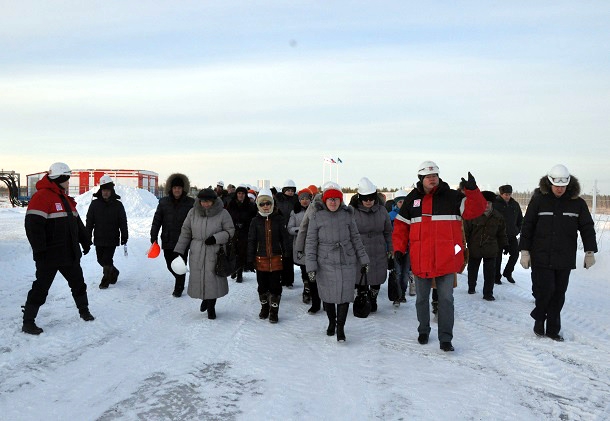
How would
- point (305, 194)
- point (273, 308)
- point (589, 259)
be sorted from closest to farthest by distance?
point (589, 259) → point (273, 308) → point (305, 194)

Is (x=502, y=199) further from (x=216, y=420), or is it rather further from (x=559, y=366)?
(x=216, y=420)

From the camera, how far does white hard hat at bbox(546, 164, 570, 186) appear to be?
5.68m

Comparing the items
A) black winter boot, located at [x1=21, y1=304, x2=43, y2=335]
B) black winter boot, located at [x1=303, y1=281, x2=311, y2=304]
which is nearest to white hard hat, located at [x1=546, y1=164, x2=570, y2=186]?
black winter boot, located at [x1=303, y1=281, x2=311, y2=304]

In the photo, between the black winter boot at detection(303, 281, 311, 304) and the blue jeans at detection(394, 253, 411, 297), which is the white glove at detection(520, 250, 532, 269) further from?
the black winter boot at detection(303, 281, 311, 304)

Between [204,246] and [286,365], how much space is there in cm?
245

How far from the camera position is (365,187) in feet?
21.6

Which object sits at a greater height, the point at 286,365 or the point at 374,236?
the point at 374,236

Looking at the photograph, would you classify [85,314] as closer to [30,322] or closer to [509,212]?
[30,322]

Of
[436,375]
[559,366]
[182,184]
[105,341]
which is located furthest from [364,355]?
[182,184]

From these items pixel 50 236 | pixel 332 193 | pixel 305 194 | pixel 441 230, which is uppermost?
pixel 332 193

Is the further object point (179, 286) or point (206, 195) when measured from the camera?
point (179, 286)

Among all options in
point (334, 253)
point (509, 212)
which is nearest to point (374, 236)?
point (334, 253)

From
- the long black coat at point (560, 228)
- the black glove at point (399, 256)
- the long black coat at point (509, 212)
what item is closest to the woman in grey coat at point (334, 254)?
the black glove at point (399, 256)

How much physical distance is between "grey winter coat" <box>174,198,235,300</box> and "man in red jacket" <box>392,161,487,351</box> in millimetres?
2644
